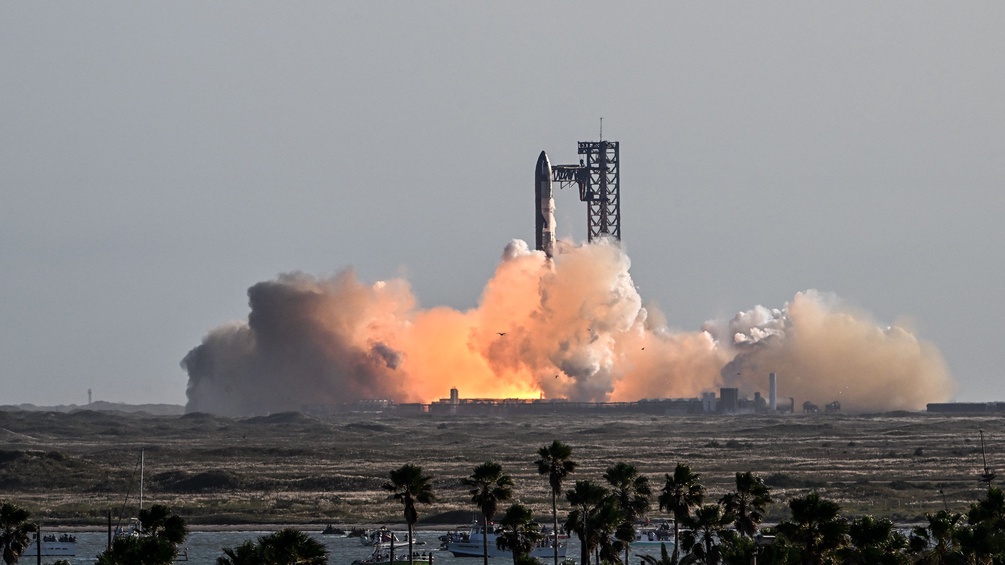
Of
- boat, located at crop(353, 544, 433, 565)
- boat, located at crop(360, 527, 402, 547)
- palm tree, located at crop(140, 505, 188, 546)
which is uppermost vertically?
palm tree, located at crop(140, 505, 188, 546)

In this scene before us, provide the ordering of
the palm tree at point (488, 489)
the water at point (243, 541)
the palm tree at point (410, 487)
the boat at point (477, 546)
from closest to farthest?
the palm tree at point (410, 487), the palm tree at point (488, 489), the water at point (243, 541), the boat at point (477, 546)

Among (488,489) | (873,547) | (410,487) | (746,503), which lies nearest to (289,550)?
(410,487)

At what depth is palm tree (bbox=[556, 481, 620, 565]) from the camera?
262ft

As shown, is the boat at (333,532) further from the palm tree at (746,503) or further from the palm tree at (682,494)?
the palm tree at (746,503)

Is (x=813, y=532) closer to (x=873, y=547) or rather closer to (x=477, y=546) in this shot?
(x=873, y=547)

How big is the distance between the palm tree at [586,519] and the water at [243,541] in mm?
30618

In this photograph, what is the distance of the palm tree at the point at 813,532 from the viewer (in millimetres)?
70438

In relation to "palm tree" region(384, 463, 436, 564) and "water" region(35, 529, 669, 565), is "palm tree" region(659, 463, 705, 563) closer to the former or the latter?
"palm tree" region(384, 463, 436, 564)

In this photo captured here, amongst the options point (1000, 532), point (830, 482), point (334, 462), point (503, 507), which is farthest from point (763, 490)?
point (334, 462)

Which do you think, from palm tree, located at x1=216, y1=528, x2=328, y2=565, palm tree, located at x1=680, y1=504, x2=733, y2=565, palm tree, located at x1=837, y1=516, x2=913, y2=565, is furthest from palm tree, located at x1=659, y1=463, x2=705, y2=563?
palm tree, located at x1=216, y1=528, x2=328, y2=565

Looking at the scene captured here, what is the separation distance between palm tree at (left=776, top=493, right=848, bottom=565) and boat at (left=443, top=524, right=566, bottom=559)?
4845 cm

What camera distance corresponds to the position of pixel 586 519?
80.9 m

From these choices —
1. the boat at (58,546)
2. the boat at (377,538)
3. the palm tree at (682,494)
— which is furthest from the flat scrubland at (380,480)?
the palm tree at (682,494)

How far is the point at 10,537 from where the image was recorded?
81.6 metres
